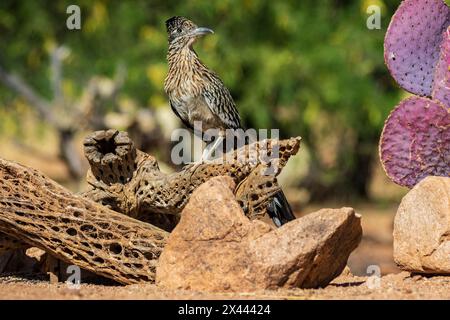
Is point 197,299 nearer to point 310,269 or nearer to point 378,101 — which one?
point 310,269

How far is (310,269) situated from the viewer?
16.6 ft

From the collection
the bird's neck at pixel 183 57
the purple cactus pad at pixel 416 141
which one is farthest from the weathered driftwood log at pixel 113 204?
the bird's neck at pixel 183 57

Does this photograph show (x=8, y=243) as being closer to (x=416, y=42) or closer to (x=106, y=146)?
(x=106, y=146)

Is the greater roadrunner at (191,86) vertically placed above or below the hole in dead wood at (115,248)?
above

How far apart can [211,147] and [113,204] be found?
1236 millimetres

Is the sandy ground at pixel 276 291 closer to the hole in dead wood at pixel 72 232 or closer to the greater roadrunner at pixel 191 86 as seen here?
the hole in dead wood at pixel 72 232

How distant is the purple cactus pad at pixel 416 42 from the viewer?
19.6 ft

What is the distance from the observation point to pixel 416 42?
602cm

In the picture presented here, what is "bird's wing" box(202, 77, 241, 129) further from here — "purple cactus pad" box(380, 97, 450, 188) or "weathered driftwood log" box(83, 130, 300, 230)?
"purple cactus pad" box(380, 97, 450, 188)

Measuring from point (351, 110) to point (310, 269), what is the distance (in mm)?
8764

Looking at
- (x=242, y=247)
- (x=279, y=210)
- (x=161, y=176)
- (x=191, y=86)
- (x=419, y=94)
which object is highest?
(x=191, y=86)

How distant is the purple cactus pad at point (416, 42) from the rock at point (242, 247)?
1251 millimetres

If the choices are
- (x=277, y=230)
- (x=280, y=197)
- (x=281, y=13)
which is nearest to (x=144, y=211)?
(x=280, y=197)

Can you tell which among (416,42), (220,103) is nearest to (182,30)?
(220,103)
